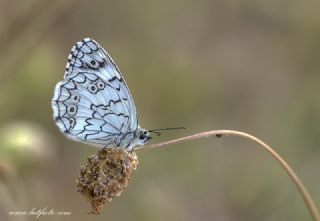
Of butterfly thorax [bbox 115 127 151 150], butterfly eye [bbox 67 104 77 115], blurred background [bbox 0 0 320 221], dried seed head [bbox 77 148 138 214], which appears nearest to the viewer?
dried seed head [bbox 77 148 138 214]

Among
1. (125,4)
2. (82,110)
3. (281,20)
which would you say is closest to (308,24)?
(281,20)

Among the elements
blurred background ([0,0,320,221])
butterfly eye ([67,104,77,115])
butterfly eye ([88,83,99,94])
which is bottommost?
blurred background ([0,0,320,221])

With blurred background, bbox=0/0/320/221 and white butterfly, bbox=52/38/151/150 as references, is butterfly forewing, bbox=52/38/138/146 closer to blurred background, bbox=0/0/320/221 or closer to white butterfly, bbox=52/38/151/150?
white butterfly, bbox=52/38/151/150

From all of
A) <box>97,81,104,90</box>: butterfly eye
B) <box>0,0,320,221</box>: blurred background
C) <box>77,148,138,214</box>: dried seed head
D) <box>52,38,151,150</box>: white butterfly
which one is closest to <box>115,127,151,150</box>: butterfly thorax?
<box>52,38,151,150</box>: white butterfly

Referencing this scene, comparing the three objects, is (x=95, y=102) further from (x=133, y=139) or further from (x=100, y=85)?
(x=133, y=139)

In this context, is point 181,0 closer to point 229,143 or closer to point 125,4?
point 125,4

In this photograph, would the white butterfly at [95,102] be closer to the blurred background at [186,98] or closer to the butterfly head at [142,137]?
the butterfly head at [142,137]

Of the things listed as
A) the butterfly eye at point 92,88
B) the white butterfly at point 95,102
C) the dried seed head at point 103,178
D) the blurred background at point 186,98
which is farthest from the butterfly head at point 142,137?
the blurred background at point 186,98
